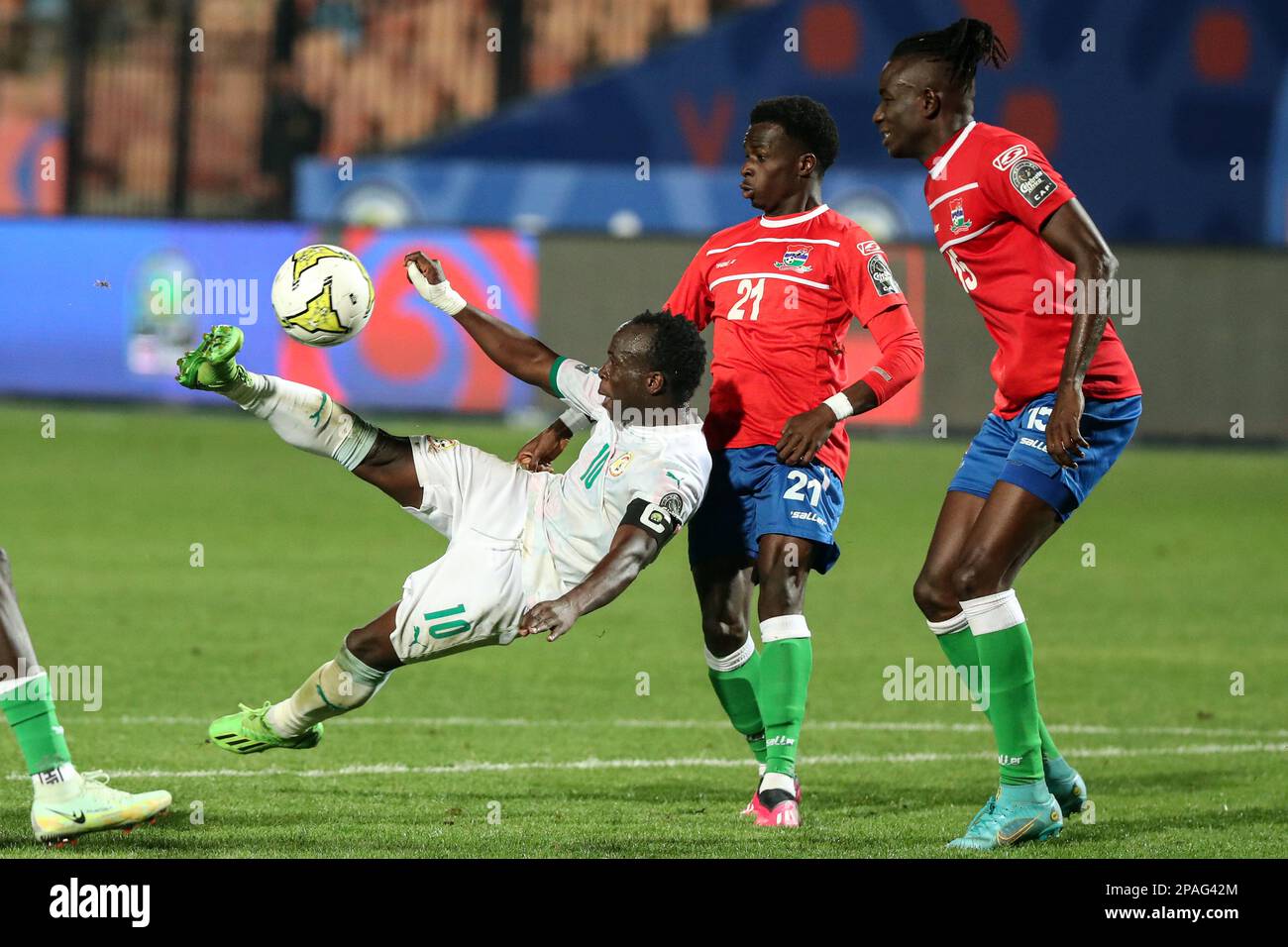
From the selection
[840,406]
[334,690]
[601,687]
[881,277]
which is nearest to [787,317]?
[881,277]

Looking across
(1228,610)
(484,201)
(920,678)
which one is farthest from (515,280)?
(920,678)

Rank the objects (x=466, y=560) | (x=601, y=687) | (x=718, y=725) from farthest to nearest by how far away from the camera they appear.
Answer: (x=601, y=687) → (x=718, y=725) → (x=466, y=560)

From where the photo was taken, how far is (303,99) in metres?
25.7

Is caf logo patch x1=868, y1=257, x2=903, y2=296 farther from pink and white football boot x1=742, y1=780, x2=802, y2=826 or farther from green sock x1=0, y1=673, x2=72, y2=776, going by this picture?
green sock x1=0, y1=673, x2=72, y2=776

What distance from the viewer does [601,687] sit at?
923cm

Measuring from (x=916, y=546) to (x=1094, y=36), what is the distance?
15215 millimetres

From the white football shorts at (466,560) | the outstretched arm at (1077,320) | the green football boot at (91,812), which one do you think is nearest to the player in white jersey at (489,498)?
the white football shorts at (466,560)

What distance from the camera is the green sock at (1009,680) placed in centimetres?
604

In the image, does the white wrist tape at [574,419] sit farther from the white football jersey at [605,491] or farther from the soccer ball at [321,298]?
the soccer ball at [321,298]

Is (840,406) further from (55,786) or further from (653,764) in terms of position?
(55,786)

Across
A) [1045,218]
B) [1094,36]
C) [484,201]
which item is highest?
[1094,36]

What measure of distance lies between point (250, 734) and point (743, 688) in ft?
5.69

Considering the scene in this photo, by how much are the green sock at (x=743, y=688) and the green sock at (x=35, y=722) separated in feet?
7.48

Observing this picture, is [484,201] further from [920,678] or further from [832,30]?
[920,678]
